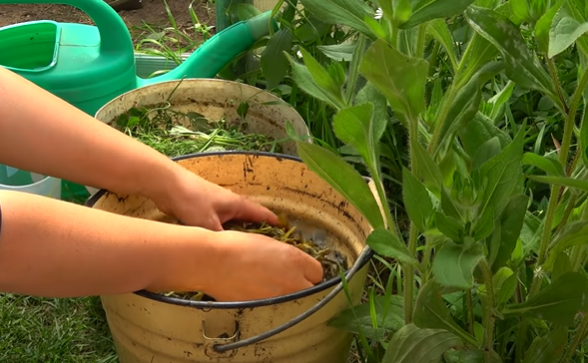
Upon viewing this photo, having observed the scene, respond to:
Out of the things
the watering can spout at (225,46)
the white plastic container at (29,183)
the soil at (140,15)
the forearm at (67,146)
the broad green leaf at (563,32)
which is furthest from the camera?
the soil at (140,15)

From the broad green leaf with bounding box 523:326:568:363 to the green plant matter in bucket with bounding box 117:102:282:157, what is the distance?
600 millimetres

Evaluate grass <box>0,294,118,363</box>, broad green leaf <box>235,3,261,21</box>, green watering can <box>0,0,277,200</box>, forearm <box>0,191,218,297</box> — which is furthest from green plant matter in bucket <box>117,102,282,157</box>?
forearm <box>0,191,218,297</box>

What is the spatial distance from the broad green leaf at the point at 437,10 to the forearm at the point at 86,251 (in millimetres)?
365

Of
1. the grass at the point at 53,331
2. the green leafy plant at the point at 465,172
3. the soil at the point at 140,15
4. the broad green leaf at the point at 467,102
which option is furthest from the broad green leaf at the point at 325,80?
the soil at the point at 140,15

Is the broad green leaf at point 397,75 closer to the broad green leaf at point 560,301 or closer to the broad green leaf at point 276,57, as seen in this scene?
the broad green leaf at point 560,301

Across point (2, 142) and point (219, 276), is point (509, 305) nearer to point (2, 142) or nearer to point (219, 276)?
point (219, 276)

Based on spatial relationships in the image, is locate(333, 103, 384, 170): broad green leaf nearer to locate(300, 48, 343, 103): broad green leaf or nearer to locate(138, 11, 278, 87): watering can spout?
locate(300, 48, 343, 103): broad green leaf

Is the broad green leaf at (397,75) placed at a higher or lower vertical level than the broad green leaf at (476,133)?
higher

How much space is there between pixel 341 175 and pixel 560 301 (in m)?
0.23

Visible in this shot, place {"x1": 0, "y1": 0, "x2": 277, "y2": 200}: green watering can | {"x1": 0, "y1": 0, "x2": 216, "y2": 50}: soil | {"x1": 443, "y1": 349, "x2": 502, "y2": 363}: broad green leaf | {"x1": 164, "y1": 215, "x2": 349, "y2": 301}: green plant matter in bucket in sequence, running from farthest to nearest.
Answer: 1. {"x1": 0, "y1": 0, "x2": 216, "y2": 50}: soil
2. {"x1": 0, "y1": 0, "x2": 277, "y2": 200}: green watering can
3. {"x1": 164, "y1": 215, "x2": 349, "y2": 301}: green plant matter in bucket
4. {"x1": 443, "y1": 349, "x2": 502, "y2": 363}: broad green leaf

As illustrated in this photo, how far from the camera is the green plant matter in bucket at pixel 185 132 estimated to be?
123 cm

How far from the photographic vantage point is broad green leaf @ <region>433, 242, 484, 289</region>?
522mm

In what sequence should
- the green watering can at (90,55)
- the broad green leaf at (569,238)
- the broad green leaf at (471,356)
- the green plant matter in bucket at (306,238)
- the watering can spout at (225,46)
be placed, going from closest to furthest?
the broad green leaf at (569,238), the broad green leaf at (471,356), the green plant matter in bucket at (306,238), the green watering can at (90,55), the watering can spout at (225,46)

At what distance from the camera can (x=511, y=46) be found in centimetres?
58
